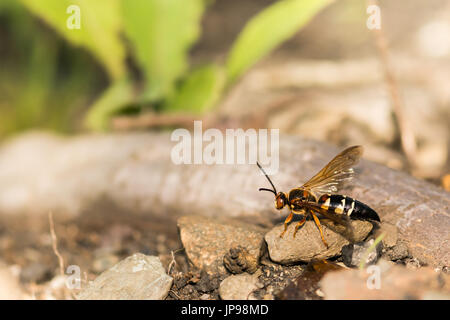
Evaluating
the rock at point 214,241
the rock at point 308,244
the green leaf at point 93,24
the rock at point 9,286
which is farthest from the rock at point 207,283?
the green leaf at point 93,24

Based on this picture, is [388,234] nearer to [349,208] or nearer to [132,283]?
[349,208]

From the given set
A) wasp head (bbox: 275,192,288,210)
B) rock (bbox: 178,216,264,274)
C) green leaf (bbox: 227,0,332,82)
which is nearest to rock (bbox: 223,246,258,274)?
rock (bbox: 178,216,264,274)

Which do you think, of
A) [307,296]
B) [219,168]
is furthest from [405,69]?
[307,296]

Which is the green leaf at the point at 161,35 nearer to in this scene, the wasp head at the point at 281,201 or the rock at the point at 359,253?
the wasp head at the point at 281,201

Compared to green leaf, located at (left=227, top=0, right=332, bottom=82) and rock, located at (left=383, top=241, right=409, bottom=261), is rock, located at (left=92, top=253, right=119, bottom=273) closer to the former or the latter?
rock, located at (left=383, top=241, right=409, bottom=261)

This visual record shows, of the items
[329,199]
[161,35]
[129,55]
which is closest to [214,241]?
[329,199]

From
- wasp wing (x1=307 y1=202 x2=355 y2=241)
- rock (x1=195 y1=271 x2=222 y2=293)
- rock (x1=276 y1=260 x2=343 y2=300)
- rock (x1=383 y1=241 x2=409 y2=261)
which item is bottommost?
rock (x1=195 y1=271 x2=222 y2=293)
